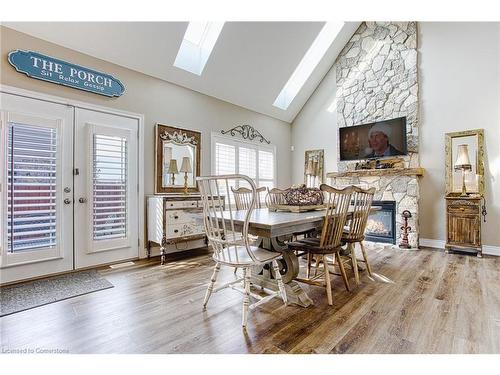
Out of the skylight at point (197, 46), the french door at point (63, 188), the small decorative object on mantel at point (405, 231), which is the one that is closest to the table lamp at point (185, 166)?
the french door at point (63, 188)

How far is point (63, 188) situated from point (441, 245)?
5539mm

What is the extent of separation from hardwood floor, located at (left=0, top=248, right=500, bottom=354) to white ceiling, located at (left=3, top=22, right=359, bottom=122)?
9.04 ft

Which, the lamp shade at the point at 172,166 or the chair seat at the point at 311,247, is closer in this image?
the chair seat at the point at 311,247

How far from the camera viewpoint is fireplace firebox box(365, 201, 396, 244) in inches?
181

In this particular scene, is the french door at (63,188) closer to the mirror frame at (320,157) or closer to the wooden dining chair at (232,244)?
the wooden dining chair at (232,244)

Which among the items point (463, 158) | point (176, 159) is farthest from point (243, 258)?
point (463, 158)

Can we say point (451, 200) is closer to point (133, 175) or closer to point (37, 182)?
point (133, 175)

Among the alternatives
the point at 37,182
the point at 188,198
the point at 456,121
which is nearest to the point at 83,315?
the point at 37,182

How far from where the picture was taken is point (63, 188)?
3.01 metres

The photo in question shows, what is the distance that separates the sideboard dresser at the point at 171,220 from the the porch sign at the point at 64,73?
150 centimetres

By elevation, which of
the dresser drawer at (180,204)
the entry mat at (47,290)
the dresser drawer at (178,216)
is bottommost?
the entry mat at (47,290)

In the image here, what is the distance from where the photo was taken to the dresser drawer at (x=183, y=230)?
11.5 ft
